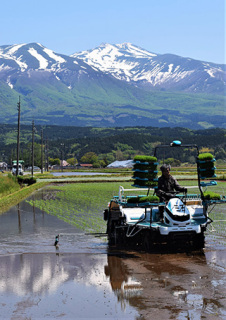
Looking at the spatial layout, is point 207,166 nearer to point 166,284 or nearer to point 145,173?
point 145,173

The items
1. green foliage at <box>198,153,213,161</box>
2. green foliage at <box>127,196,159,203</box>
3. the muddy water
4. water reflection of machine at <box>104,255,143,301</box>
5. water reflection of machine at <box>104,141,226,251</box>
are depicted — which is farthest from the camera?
green foliage at <box>198,153,213,161</box>

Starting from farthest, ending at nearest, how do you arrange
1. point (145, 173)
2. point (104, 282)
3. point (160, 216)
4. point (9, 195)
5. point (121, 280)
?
point (9, 195) < point (145, 173) < point (160, 216) < point (121, 280) < point (104, 282)

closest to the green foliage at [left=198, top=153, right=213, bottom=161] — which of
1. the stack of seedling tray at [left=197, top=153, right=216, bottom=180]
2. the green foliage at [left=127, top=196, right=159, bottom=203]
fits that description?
the stack of seedling tray at [left=197, top=153, right=216, bottom=180]

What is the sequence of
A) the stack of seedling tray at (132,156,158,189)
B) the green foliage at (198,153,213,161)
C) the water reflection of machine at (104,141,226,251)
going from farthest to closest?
the stack of seedling tray at (132,156,158,189) < the green foliage at (198,153,213,161) < the water reflection of machine at (104,141,226,251)

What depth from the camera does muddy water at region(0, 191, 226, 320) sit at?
37.1 feet

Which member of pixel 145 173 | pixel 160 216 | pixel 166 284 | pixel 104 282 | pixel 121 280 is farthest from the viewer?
pixel 145 173

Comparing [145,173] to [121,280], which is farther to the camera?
[145,173]

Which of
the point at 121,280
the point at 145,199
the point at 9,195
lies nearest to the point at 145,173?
the point at 145,199

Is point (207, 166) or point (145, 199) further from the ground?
point (207, 166)

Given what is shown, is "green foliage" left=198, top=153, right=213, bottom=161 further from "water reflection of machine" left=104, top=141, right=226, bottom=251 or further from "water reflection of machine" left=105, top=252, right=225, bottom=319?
"water reflection of machine" left=105, top=252, right=225, bottom=319

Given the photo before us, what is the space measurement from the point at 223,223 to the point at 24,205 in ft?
55.8

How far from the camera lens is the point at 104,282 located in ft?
46.0

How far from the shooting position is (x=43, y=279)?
14.3 metres

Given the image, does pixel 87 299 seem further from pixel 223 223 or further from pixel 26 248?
pixel 223 223
